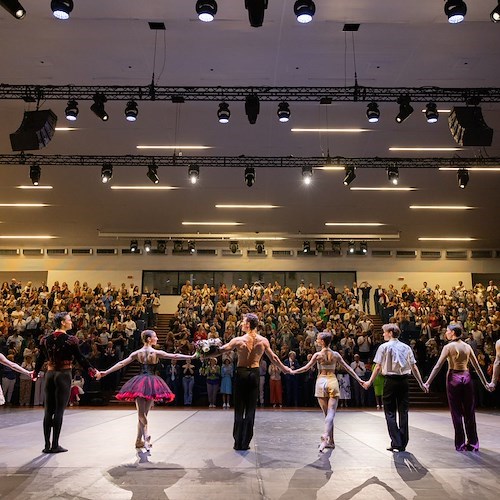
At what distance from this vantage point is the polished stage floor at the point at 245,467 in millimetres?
4242

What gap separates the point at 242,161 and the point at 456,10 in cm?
786

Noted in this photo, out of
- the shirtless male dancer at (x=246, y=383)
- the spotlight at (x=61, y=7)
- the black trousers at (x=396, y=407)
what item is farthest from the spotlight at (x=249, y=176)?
the black trousers at (x=396, y=407)

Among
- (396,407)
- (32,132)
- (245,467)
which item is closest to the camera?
(245,467)

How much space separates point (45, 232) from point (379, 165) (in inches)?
687

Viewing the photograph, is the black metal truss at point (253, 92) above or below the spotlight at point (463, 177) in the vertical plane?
above

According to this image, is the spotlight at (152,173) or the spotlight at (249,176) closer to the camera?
the spotlight at (152,173)

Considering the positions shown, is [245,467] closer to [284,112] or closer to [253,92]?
[284,112]

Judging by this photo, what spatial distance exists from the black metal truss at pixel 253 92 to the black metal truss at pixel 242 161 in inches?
115

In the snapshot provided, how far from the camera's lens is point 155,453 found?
604cm

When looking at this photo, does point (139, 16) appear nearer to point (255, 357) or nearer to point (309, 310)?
point (255, 357)

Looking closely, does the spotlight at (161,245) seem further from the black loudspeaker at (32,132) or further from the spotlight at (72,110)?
the black loudspeaker at (32,132)

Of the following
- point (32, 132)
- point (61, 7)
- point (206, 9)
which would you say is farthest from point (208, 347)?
point (32, 132)

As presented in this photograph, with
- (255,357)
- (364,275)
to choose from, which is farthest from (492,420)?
(364,275)

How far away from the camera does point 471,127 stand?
32.1 feet
